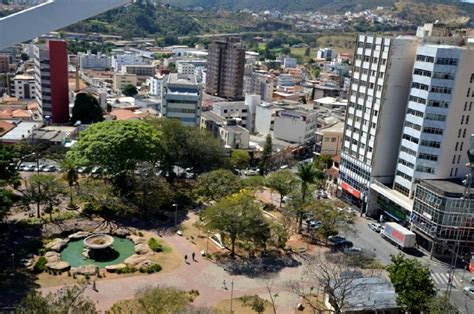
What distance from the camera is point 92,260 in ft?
106

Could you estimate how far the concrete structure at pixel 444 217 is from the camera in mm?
34031

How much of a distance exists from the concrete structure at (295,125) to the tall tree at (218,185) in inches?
971

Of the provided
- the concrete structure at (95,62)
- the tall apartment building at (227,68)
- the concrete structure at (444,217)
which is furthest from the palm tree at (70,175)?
the concrete structure at (95,62)

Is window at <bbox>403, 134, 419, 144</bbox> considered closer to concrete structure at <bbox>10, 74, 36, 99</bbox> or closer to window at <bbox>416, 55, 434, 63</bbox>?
window at <bbox>416, 55, 434, 63</bbox>

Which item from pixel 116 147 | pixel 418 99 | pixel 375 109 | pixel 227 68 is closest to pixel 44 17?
pixel 116 147

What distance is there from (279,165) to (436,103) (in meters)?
23.8

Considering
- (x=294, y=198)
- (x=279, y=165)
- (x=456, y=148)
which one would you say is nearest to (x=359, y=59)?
(x=456, y=148)

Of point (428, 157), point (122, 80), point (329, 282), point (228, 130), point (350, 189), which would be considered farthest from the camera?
point (122, 80)

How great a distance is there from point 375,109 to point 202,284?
73.1ft

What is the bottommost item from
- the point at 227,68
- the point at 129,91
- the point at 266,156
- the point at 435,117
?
the point at 266,156

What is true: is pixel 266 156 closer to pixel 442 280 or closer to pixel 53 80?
pixel 442 280

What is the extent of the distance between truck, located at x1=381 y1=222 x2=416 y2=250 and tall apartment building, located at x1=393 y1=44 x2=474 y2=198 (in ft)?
11.8

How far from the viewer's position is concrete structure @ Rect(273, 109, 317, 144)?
62938 millimetres

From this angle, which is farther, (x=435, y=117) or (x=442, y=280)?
(x=435, y=117)
